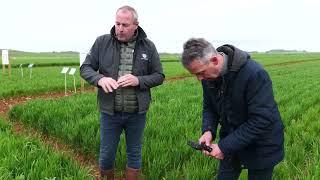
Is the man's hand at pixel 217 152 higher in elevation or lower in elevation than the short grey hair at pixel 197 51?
lower

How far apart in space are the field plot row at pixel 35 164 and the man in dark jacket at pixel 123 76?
1.76 ft

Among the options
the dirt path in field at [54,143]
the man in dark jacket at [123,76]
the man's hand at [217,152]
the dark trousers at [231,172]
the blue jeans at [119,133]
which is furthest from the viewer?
the dirt path in field at [54,143]

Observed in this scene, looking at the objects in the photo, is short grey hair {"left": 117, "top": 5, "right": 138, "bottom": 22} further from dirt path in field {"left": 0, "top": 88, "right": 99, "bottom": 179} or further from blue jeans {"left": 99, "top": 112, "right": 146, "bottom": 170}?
dirt path in field {"left": 0, "top": 88, "right": 99, "bottom": 179}

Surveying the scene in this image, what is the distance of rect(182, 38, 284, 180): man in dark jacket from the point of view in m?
2.89

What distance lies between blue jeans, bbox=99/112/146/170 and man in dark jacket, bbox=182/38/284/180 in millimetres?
1228

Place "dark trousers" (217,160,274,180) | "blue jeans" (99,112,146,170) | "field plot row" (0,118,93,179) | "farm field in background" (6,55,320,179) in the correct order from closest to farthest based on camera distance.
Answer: "dark trousers" (217,160,274,180) < "field plot row" (0,118,93,179) < "blue jeans" (99,112,146,170) < "farm field in background" (6,55,320,179)

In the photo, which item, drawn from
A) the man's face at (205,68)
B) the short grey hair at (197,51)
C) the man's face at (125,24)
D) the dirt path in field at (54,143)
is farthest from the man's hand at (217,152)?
the dirt path in field at (54,143)

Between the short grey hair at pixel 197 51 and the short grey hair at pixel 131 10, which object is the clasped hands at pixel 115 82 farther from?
the short grey hair at pixel 197 51

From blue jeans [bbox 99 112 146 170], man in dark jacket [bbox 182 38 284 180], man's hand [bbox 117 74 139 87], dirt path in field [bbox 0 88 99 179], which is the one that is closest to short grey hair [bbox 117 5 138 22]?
man's hand [bbox 117 74 139 87]

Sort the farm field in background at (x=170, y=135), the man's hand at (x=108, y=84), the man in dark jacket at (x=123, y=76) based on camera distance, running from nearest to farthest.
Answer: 1. the man's hand at (x=108, y=84)
2. the man in dark jacket at (x=123, y=76)
3. the farm field in background at (x=170, y=135)

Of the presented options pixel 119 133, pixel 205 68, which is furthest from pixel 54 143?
pixel 205 68

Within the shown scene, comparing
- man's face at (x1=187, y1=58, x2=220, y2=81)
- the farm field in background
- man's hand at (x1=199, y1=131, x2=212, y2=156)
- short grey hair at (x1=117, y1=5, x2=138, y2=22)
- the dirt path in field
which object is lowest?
the dirt path in field

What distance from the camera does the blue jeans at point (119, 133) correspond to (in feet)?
14.7

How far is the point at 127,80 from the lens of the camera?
417 cm
